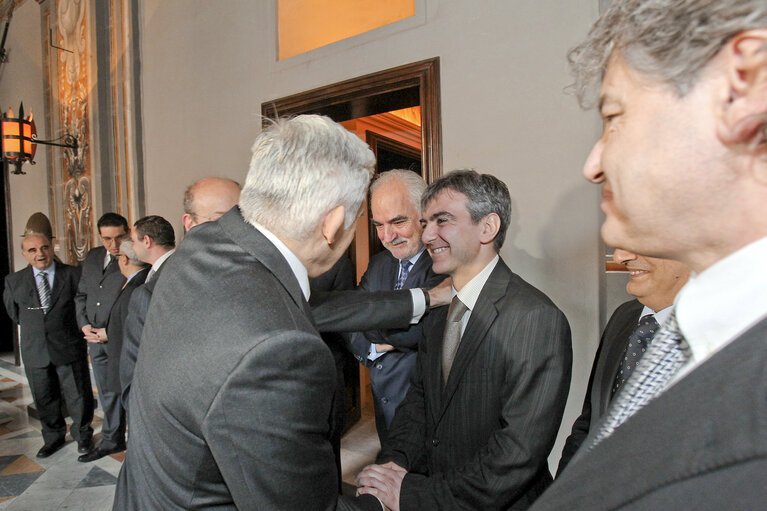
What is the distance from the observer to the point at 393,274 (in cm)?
263

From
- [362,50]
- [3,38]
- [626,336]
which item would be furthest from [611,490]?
[3,38]

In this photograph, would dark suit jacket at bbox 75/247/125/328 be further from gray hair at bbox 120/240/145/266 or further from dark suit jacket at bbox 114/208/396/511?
dark suit jacket at bbox 114/208/396/511

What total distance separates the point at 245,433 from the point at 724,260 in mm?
823

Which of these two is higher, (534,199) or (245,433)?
(534,199)

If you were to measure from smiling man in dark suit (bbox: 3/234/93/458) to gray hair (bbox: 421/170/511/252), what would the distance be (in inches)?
169

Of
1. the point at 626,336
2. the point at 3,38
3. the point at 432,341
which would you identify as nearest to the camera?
the point at 626,336

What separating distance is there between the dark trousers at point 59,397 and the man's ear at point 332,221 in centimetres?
435

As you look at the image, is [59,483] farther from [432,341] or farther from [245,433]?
[245,433]

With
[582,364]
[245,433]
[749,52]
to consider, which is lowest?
[582,364]

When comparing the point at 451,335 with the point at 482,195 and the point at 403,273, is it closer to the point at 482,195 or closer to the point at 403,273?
the point at 482,195

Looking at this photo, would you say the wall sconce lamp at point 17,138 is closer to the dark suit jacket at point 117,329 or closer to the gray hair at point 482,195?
the dark suit jacket at point 117,329

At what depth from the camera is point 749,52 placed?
1.63 feet

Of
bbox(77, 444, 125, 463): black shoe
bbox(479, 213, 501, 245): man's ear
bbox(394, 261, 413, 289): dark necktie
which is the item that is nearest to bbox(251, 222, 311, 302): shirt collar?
bbox(479, 213, 501, 245): man's ear

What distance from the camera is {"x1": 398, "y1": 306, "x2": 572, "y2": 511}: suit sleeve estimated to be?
4.79ft
